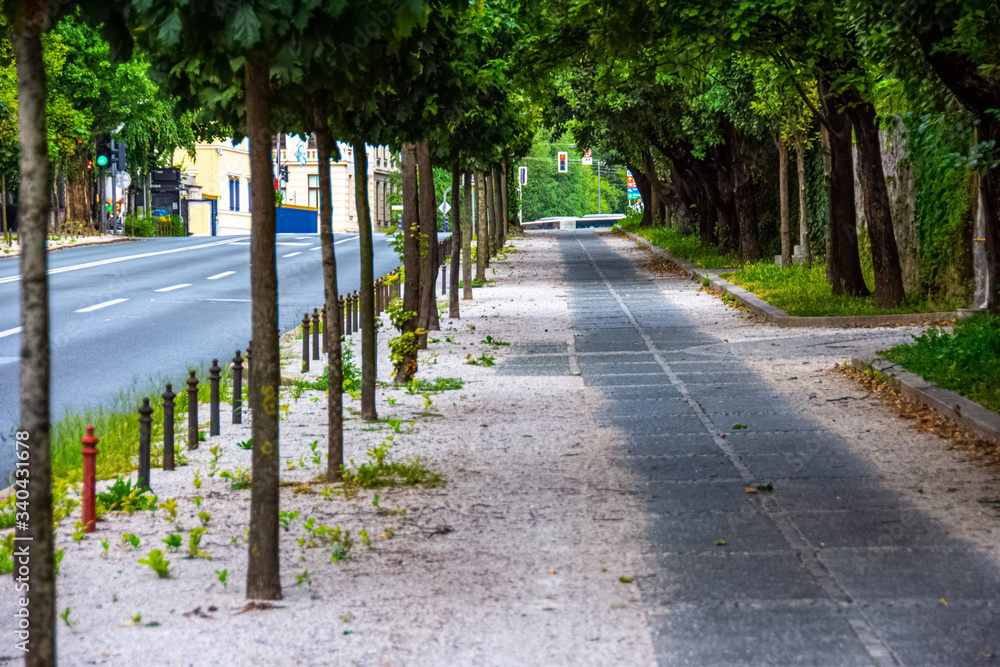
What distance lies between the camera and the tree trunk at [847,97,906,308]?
Result: 17.4m

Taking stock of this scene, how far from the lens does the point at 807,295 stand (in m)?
19.4

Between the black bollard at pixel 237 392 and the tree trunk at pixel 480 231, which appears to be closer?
the black bollard at pixel 237 392

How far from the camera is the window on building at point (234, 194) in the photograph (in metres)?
80.5

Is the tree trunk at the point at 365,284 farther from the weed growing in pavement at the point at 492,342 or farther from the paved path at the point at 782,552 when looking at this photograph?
the weed growing in pavement at the point at 492,342

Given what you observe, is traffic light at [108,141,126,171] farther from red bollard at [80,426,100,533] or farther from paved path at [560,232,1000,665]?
red bollard at [80,426,100,533]

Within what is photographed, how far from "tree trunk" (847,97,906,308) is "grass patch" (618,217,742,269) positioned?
466 inches

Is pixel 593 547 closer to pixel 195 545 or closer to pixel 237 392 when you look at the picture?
pixel 195 545

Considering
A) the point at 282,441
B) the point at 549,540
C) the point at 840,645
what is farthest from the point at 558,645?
the point at 282,441

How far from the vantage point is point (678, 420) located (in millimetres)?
10016

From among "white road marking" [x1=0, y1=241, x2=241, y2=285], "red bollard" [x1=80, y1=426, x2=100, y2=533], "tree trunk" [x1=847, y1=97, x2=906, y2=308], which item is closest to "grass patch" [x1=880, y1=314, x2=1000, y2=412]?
"tree trunk" [x1=847, y1=97, x2=906, y2=308]

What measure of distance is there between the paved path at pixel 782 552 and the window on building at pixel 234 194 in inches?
2873

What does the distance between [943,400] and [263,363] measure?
254 inches

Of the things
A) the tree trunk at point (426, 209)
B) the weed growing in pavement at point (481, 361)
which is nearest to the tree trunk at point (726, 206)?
the tree trunk at point (426, 209)

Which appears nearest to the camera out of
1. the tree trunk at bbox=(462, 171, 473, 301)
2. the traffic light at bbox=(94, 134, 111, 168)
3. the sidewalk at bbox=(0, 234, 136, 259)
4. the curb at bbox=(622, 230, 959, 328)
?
the curb at bbox=(622, 230, 959, 328)
